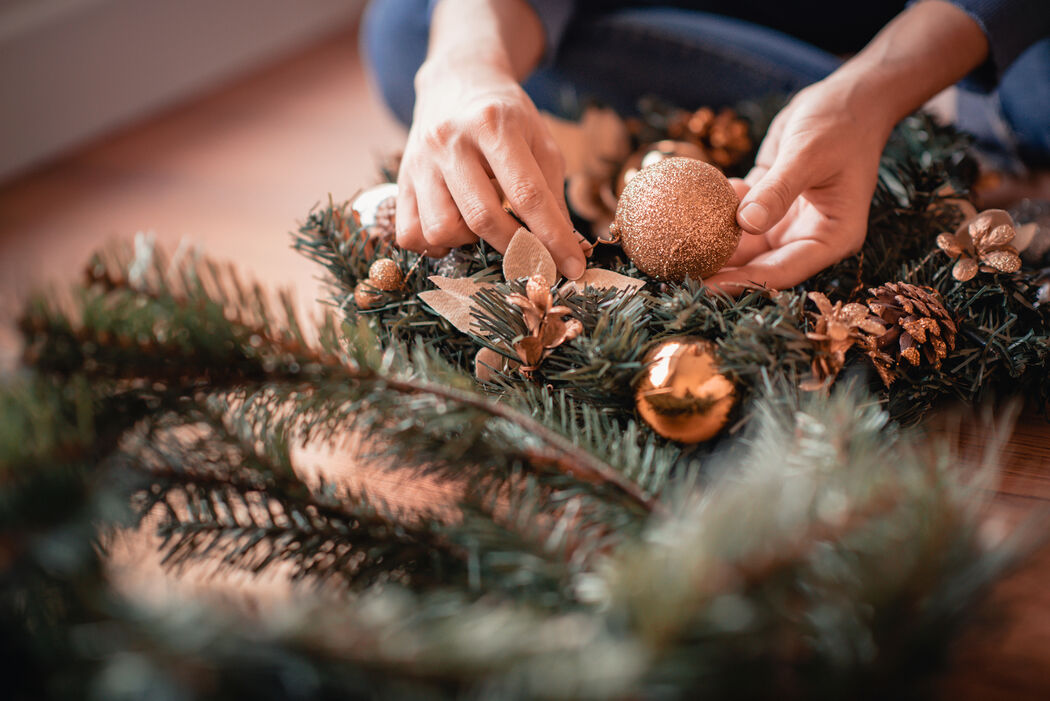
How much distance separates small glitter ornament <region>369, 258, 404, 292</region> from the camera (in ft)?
1.72

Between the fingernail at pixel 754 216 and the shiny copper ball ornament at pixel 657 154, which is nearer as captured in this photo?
the fingernail at pixel 754 216

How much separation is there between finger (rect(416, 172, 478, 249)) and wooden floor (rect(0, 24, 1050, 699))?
0.38 meters

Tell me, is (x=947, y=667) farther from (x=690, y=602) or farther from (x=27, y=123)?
Result: (x=27, y=123)

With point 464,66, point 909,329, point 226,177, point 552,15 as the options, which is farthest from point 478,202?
point 226,177

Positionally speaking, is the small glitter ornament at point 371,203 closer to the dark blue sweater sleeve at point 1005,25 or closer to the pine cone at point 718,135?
the pine cone at point 718,135

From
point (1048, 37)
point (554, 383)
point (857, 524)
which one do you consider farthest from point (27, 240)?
point (1048, 37)

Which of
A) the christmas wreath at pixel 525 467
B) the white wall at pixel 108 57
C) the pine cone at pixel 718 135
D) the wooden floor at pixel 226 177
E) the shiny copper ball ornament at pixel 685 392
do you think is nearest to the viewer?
the christmas wreath at pixel 525 467

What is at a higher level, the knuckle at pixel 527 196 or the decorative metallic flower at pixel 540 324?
the knuckle at pixel 527 196

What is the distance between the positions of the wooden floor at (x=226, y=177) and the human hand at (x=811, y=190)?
0.58 metres

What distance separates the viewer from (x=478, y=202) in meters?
0.54

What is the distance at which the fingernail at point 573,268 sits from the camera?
20.7 inches

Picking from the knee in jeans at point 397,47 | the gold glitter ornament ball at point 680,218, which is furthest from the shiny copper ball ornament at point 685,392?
the knee in jeans at point 397,47

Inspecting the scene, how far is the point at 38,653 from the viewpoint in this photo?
0.73 feet

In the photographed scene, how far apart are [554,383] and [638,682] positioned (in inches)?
11.0
